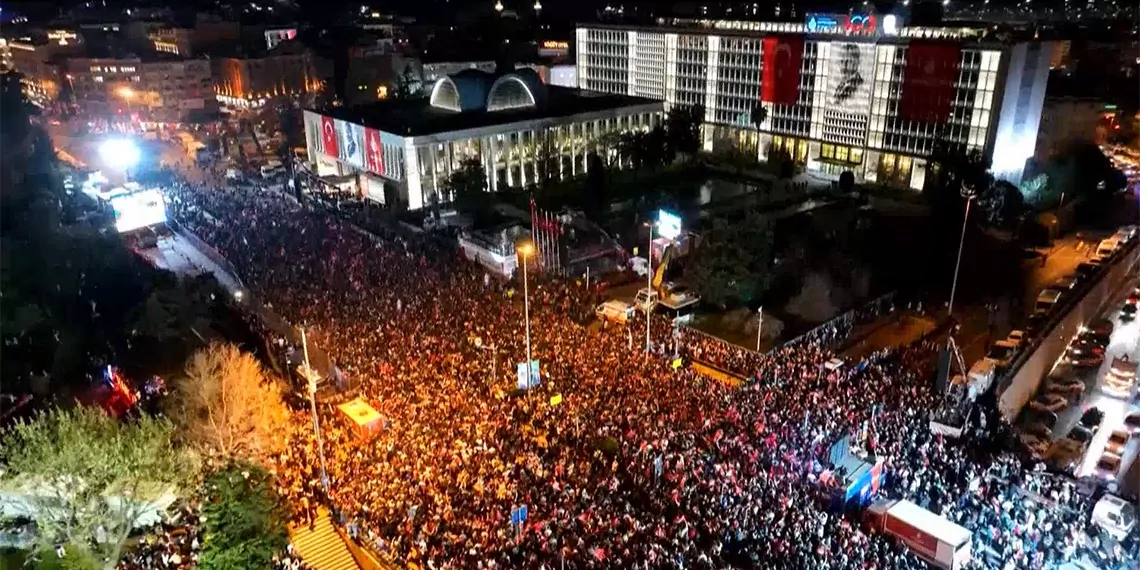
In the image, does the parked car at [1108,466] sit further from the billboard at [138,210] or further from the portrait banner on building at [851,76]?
the billboard at [138,210]

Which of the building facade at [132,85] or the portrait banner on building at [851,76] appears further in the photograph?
the building facade at [132,85]

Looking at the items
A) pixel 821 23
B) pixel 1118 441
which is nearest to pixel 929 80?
pixel 821 23

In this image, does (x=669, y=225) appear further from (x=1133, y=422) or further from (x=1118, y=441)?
(x=1133, y=422)

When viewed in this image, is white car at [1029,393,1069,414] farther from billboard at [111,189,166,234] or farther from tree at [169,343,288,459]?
billboard at [111,189,166,234]

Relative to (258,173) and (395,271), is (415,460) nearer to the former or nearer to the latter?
(395,271)

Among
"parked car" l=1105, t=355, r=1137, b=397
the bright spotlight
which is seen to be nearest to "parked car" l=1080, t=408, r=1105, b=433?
"parked car" l=1105, t=355, r=1137, b=397

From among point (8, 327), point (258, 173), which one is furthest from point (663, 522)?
point (258, 173)

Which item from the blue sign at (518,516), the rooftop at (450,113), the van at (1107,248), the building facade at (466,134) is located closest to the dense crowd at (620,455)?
the blue sign at (518,516)
